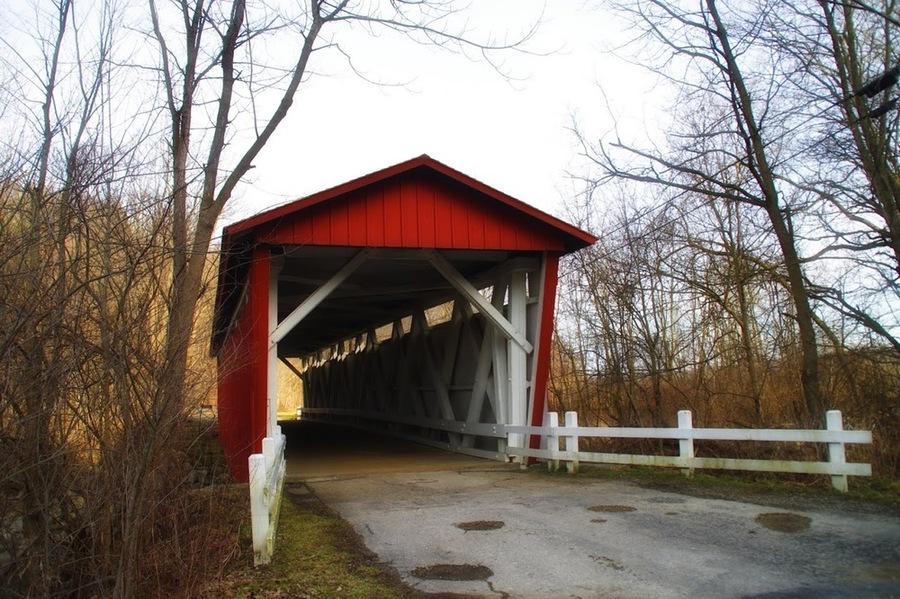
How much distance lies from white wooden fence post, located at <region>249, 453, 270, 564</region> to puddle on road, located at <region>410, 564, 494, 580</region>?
1.09 m

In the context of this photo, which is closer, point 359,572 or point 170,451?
point 170,451

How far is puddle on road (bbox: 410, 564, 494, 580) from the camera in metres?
4.88

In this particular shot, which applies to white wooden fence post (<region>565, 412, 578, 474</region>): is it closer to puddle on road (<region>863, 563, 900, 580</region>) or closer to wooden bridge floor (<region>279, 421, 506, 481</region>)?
wooden bridge floor (<region>279, 421, 506, 481</region>)

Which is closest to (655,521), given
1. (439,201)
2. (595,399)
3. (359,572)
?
(359,572)

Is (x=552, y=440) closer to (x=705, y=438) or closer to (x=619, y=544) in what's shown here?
(x=705, y=438)

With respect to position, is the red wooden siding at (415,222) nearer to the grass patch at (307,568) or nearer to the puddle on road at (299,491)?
the puddle on road at (299,491)

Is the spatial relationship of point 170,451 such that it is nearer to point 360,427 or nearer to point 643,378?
point 643,378

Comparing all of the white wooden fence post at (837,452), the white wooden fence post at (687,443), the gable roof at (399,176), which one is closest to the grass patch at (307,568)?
the gable roof at (399,176)

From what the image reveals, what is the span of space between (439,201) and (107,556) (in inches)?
284

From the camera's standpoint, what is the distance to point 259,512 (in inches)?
203

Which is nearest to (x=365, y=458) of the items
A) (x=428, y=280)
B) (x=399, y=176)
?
(x=428, y=280)

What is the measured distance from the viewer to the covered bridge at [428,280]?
966 cm

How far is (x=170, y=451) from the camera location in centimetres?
429

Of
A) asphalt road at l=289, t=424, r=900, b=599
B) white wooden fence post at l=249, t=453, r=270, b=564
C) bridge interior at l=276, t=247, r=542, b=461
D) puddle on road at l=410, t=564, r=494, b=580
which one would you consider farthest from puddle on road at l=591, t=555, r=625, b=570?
bridge interior at l=276, t=247, r=542, b=461
